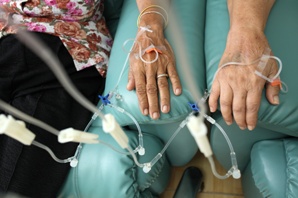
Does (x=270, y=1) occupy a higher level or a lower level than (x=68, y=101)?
higher

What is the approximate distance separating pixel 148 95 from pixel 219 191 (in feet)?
2.08

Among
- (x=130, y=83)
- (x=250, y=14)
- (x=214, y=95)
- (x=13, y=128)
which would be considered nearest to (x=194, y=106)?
(x=214, y=95)

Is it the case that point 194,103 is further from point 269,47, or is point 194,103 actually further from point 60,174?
point 60,174

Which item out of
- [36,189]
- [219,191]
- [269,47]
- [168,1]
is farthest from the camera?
[219,191]

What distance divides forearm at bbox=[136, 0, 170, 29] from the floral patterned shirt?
190 millimetres

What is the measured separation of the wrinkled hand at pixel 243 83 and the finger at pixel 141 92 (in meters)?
0.18

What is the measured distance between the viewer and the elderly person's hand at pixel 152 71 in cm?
81

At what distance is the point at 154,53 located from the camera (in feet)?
2.80

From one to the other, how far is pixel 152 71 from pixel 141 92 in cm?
7

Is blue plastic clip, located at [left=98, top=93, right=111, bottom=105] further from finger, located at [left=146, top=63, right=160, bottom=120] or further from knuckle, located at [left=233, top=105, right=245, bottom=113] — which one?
knuckle, located at [left=233, top=105, right=245, bottom=113]

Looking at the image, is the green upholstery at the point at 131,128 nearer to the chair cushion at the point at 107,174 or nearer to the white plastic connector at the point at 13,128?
the chair cushion at the point at 107,174

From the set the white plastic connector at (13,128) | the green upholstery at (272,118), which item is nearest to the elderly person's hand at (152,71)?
the green upholstery at (272,118)

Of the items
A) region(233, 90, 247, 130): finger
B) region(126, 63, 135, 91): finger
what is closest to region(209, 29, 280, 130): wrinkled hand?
region(233, 90, 247, 130): finger

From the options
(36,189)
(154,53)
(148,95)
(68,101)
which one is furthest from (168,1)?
(36,189)
